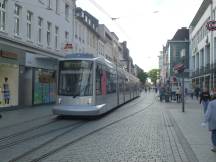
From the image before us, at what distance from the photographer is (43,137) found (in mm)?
12070

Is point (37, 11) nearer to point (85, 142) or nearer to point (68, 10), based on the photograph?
point (68, 10)

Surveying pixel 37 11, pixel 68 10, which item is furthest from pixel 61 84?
pixel 68 10

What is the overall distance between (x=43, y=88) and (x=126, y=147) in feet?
68.4

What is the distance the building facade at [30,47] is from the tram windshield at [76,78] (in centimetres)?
140

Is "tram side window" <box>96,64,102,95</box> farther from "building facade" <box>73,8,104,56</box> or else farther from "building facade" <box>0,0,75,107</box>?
"building facade" <box>73,8,104,56</box>

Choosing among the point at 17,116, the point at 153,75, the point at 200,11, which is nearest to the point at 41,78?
the point at 17,116

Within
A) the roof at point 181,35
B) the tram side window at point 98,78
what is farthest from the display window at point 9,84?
the roof at point 181,35

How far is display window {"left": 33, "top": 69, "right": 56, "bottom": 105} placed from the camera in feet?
94.0

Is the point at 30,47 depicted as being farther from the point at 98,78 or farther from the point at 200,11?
the point at 200,11

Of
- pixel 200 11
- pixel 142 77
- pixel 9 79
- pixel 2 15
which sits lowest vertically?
pixel 9 79

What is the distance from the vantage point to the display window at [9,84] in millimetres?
23344

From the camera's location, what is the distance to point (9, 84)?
24.4 metres

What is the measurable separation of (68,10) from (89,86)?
22.6 metres

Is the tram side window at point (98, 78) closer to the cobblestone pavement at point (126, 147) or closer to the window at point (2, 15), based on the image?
the cobblestone pavement at point (126, 147)
